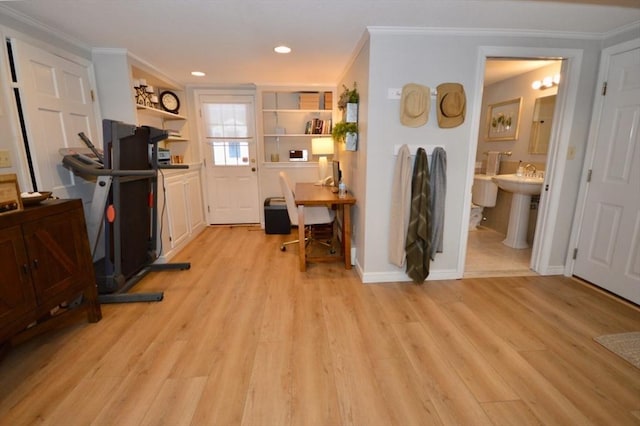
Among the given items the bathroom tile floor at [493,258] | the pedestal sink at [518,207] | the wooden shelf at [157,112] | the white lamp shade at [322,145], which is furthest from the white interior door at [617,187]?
the wooden shelf at [157,112]

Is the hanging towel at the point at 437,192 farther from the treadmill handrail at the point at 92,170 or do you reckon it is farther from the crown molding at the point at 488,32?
the treadmill handrail at the point at 92,170

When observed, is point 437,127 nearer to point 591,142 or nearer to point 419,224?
point 419,224

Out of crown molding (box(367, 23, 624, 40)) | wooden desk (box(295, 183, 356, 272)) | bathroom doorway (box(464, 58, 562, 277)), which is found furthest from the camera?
bathroom doorway (box(464, 58, 562, 277))

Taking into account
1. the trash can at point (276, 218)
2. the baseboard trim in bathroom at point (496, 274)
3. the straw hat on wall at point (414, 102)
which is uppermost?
the straw hat on wall at point (414, 102)

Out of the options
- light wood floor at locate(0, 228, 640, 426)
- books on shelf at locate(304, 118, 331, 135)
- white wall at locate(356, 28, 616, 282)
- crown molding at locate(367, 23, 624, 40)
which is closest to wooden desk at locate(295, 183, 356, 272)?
white wall at locate(356, 28, 616, 282)

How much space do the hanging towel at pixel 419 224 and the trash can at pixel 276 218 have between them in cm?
216

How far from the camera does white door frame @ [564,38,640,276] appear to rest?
2.34 metres

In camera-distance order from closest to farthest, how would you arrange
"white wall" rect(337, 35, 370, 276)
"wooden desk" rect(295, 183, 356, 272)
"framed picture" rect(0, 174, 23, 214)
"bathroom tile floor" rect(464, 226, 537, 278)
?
"framed picture" rect(0, 174, 23, 214) → "white wall" rect(337, 35, 370, 276) → "wooden desk" rect(295, 183, 356, 272) → "bathroom tile floor" rect(464, 226, 537, 278)

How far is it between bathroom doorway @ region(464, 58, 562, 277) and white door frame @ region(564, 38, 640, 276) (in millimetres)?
452

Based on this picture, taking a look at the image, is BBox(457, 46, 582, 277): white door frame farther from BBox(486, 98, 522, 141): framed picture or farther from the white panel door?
the white panel door

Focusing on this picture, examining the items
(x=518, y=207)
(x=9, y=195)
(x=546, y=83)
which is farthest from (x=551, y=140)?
(x=9, y=195)

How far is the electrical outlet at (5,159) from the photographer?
1.90 meters

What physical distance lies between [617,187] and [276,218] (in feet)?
12.2

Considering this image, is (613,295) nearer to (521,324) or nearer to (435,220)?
(521,324)
